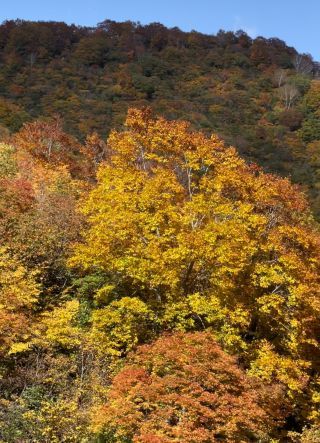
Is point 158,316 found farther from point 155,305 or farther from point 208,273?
point 208,273

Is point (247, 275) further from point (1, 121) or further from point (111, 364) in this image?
point (1, 121)

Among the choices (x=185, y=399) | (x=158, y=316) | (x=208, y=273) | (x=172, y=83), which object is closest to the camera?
(x=185, y=399)

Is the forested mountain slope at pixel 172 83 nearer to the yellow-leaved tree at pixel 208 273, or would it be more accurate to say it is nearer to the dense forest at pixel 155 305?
the dense forest at pixel 155 305

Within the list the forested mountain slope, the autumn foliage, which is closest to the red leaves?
the autumn foliage

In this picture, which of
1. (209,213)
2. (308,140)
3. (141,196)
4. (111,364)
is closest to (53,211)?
(141,196)

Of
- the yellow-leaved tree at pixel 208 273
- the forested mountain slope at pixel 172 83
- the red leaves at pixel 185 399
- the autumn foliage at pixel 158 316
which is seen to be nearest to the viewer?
the red leaves at pixel 185 399

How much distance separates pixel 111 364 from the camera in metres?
16.4

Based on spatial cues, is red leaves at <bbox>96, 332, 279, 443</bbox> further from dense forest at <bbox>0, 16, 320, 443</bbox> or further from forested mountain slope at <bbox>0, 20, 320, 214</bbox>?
forested mountain slope at <bbox>0, 20, 320, 214</bbox>

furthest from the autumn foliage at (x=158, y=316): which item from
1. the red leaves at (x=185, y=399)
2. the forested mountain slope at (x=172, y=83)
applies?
the forested mountain slope at (x=172, y=83)

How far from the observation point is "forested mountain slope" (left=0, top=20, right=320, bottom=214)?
73188mm

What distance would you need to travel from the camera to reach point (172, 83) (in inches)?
3615

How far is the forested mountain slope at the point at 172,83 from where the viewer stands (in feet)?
240

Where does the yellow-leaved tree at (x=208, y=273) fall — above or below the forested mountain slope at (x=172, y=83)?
below

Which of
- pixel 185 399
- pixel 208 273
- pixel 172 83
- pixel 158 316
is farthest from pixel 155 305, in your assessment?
pixel 172 83
